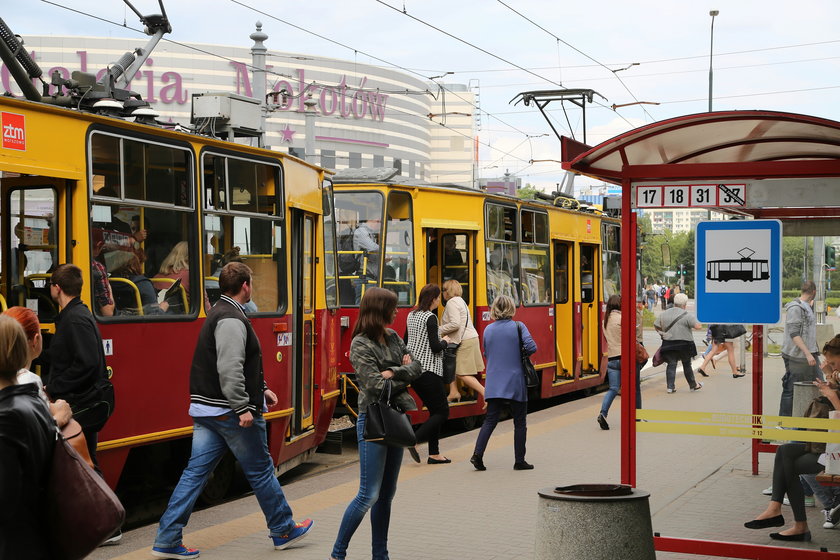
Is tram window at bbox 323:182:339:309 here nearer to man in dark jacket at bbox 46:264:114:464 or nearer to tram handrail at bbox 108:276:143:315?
tram handrail at bbox 108:276:143:315

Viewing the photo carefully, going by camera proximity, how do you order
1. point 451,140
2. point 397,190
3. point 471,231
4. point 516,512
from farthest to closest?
point 451,140, point 471,231, point 397,190, point 516,512

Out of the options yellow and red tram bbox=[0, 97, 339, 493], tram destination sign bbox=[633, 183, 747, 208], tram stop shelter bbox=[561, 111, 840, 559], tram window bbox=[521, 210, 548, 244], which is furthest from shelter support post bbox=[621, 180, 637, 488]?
tram window bbox=[521, 210, 548, 244]

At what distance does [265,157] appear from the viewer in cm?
922

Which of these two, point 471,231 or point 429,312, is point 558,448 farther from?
point 471,231

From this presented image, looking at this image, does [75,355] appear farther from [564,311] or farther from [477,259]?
[564,311]

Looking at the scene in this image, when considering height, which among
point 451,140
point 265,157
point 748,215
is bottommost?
point 748,215

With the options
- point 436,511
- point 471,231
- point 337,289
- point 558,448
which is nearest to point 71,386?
point 436,511

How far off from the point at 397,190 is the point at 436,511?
17.3ft

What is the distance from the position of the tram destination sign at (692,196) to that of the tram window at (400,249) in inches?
240

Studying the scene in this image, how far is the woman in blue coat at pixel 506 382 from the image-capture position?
10.1 metres

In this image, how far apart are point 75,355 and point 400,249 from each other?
6494 millimetres

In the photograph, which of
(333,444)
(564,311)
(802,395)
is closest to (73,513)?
(802,395)

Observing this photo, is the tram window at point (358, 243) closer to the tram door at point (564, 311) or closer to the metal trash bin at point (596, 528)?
the tram door at point (564, 311)

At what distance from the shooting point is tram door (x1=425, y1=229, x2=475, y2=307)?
1368cm
